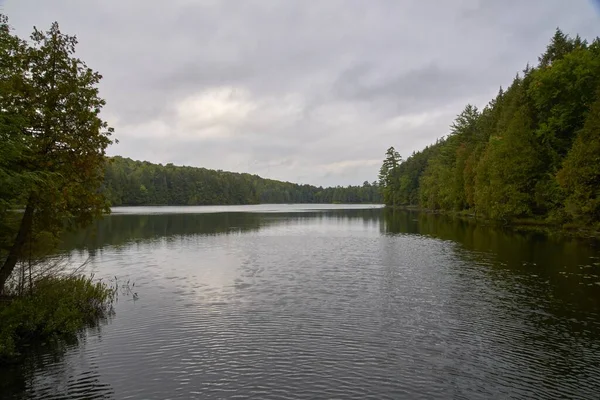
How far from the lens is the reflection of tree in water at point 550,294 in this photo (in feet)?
50.8

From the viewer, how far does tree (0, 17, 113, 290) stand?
17469 millimetres

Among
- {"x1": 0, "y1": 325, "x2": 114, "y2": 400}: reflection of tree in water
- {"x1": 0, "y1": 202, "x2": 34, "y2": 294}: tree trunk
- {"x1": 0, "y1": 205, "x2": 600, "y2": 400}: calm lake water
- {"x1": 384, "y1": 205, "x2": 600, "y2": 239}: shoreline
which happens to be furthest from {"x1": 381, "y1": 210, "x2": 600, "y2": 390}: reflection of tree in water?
{"x1": 0, "y1": 202, "x2": 34, "y2": 294}: tree trunk

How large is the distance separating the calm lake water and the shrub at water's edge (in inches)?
34.1

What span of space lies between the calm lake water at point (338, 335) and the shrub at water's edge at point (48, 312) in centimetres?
87

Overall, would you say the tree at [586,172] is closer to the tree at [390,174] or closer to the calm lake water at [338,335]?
the calm lake water at [338,335]

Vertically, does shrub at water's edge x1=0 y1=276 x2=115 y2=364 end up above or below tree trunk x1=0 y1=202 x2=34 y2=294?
below

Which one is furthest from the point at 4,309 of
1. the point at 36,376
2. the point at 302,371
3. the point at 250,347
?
the point at 302,371

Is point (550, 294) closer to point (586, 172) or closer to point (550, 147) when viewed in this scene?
point (586, 172)

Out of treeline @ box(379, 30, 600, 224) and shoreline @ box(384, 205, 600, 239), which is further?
shoreline @ box(384, 205, 600, 239)

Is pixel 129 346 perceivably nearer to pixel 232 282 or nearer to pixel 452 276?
pixel 232 282

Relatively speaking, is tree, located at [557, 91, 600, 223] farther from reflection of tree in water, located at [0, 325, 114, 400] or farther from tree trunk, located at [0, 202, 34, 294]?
tree trunk, located at [0, 202, 34, 294]

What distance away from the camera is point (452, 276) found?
29.5 metres

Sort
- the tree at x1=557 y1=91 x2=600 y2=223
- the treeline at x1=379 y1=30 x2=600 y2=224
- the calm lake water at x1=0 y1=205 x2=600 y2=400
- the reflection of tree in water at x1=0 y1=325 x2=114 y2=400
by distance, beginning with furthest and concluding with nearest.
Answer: the treeline at x1=379 y1=30 x2=600 y2=224 → the tree at x1=557 y1=91 x2=600 y2=223 → the calm lake water at x1=0 y1=205 x2=600 y2=400 → the reflection of tree in water at x1=0 y1=325 x2=114 y2=400

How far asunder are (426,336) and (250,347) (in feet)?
25.2
